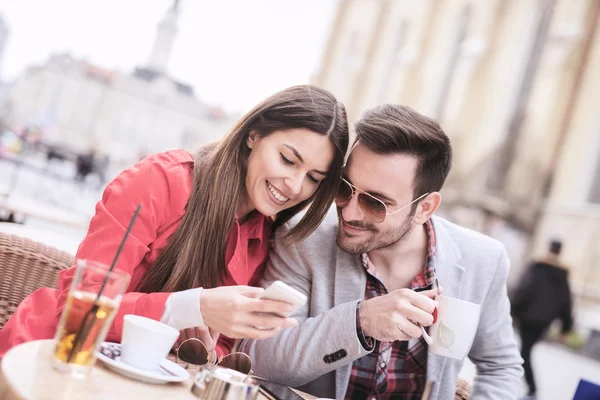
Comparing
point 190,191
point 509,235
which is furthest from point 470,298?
point 509,235

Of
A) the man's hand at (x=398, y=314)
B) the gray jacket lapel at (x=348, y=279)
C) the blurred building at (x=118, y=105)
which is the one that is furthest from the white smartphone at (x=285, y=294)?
the blurred building at (x=118, y=105)

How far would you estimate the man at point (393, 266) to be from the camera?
7.54ft

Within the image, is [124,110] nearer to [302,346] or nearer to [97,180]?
[97,180]

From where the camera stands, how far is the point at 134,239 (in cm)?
191

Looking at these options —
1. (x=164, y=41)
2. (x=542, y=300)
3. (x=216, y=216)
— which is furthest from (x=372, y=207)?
(x=164, y=41)

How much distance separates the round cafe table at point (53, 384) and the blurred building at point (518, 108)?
578 inches

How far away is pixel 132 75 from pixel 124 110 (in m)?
5.43

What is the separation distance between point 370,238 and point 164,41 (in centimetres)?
5593

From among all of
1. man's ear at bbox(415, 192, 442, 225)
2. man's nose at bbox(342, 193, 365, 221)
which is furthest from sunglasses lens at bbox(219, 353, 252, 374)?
man's ear at bbox(415, 192, 442, 225)

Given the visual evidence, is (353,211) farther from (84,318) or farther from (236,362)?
(84,318)

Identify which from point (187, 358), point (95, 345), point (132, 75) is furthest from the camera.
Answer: point (132, 75)

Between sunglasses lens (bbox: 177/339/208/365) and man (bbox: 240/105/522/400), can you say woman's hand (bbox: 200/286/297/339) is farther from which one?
man (bbox: 240/105/522/400)

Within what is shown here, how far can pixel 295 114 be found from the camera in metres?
2.26

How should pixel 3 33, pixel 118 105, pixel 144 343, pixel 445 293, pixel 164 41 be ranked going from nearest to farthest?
pixel 144 343, pixel 445 293, pixel 3 33, pixel 164 41, pixel 118 105
